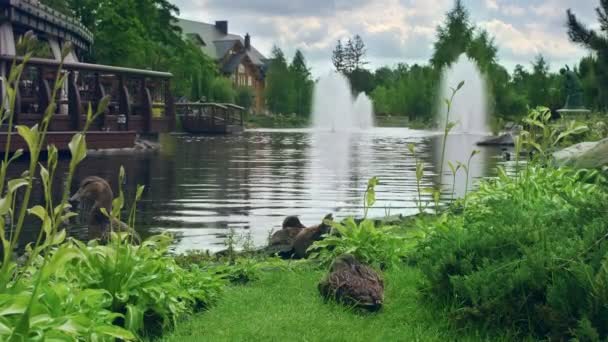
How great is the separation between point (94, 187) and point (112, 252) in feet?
17.0

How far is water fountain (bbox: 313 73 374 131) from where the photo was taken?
74.2 metres

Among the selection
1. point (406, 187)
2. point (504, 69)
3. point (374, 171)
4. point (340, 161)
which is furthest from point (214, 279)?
point (504, 69)

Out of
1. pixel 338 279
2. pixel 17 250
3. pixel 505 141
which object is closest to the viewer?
pixel 338 279

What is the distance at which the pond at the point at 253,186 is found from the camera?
11.0 metres

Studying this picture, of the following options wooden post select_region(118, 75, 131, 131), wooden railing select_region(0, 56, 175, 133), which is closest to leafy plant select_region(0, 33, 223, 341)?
wooden railing select_region(0, 56, 175, 133)

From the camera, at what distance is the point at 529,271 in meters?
4.18

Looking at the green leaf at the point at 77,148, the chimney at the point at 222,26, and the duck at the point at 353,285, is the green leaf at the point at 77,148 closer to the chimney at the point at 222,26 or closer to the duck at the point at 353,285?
the duck at the point at 353,285

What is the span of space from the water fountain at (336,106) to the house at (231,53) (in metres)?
24.5

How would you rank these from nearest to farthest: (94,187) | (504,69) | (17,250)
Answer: (17,250) → (94,187) → (504,69)

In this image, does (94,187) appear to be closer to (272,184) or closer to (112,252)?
(112,252)

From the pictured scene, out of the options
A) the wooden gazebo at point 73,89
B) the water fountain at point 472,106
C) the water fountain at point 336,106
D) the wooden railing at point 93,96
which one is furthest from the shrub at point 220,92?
the wooden gazebo at point 73,89

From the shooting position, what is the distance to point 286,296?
5406 mm

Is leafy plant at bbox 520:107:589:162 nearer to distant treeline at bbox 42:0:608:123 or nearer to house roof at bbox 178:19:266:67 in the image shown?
distant treeline at bbox 42:0:608:123

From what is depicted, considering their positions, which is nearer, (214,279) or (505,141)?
(214,279)
